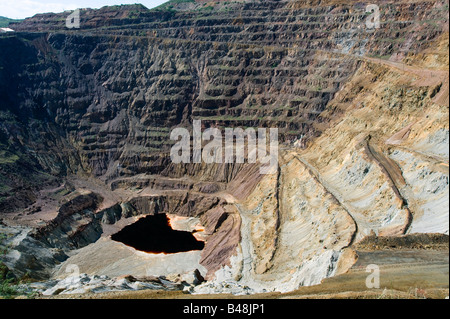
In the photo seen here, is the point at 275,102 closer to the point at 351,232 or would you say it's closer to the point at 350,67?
the point at 350,67

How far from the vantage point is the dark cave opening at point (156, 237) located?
69.3 meters

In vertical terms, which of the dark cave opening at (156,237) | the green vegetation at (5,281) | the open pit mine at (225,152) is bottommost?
the dark cave opening at (156,237)

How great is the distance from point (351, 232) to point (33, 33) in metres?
95.0

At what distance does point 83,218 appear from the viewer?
7788 cm

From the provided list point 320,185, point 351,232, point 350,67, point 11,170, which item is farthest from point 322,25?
point 11,170
